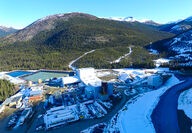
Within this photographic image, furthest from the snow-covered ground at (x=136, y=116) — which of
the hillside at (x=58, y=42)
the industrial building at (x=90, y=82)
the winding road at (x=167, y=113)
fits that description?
the hillside at (x=58, y=42)

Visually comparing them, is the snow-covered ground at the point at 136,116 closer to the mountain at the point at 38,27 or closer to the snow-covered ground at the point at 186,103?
the snow-covered ground at the point at 186,103

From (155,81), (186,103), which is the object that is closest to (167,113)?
(186,103)

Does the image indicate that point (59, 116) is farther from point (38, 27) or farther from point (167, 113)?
point (38, 27)

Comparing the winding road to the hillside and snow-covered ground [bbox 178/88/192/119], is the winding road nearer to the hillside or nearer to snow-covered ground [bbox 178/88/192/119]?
snow-covered ground [bbox 178/88/192/119]

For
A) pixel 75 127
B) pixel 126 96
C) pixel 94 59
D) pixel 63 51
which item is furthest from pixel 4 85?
pixel 63 51

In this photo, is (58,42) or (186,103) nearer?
(186,103)

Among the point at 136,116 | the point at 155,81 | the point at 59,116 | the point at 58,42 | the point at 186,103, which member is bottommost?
the point at 59,116

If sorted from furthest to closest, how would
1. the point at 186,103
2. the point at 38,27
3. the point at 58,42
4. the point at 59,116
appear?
the point at 38,27
the point at 58,42
the point at 186,103
the point at 59,116
